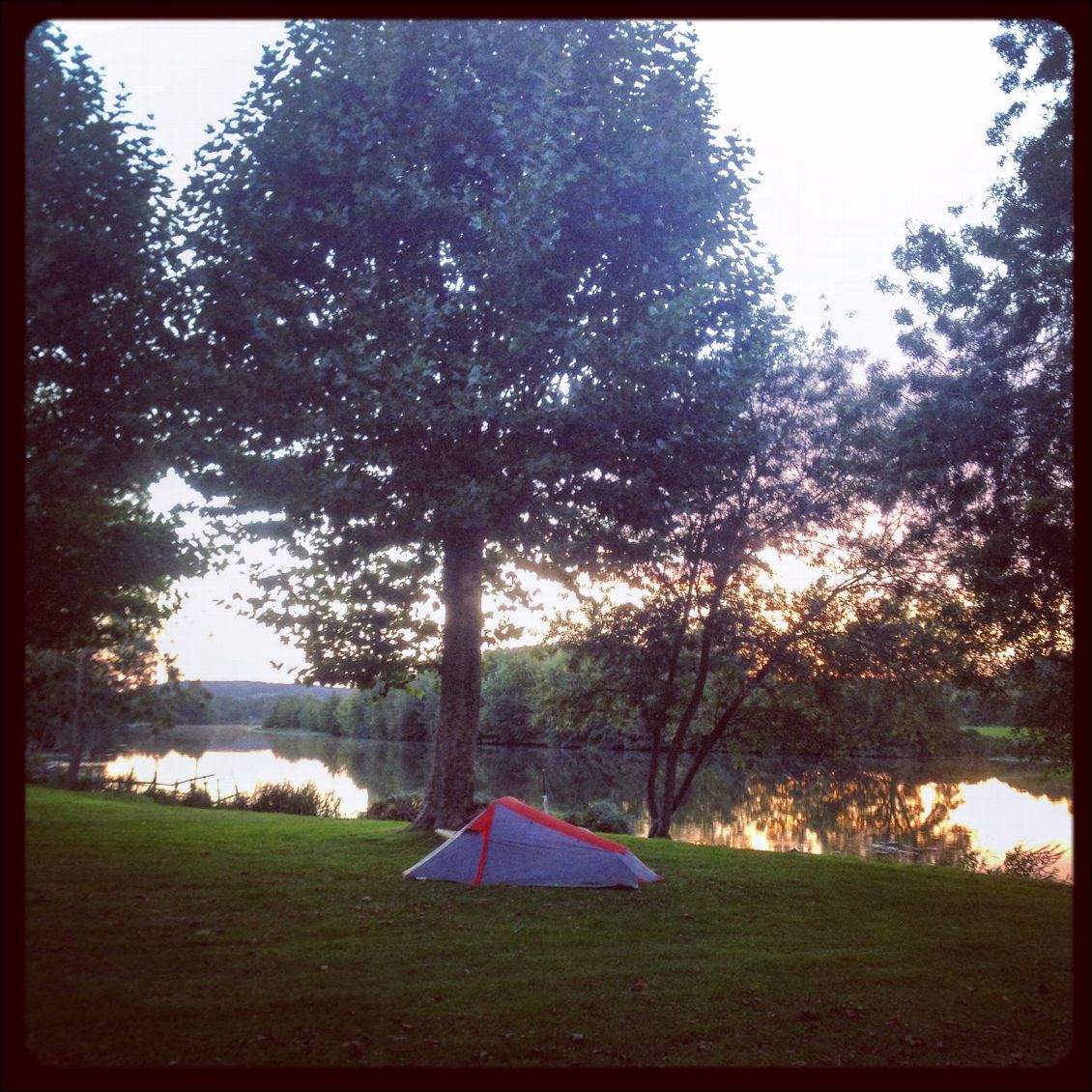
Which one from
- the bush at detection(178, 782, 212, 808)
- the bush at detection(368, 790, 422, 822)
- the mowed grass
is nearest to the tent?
the mowed grass

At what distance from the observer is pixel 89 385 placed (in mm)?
10602

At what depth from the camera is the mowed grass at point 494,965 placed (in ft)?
20.6

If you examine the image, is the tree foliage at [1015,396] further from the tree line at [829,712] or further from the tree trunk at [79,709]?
the tree trunk at [79,709]

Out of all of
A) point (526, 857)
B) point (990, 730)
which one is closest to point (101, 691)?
point (526, 857)

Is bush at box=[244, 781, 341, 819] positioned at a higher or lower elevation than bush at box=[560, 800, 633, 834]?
higher

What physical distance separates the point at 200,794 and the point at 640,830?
1266cm

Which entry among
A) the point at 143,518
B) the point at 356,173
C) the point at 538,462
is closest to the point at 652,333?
the point at 538,462

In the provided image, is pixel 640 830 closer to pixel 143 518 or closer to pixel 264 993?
pixel 143 518

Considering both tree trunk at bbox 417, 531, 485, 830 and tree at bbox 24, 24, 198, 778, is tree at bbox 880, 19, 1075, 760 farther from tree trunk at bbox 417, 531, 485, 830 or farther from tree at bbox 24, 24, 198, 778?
tree at bbox 24, 24, 198, 778

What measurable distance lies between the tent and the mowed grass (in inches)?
14.9

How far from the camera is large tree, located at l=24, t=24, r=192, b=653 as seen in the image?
381 inches

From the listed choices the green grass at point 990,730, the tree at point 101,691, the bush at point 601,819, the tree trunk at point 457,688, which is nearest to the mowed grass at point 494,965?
the tree trunk at point 457,688

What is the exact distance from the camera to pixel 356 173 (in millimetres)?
12242

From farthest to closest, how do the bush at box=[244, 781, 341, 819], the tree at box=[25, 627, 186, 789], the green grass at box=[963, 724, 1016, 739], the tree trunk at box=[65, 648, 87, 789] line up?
1. the bush at box=[244, 781, 341, 819]
2. the green grass at box=[963, 724, 1016, 739]
3. the tree trunk at box=[65, 648, 87, 789]
4. the tree at box=[25, 627, 186, 789]
